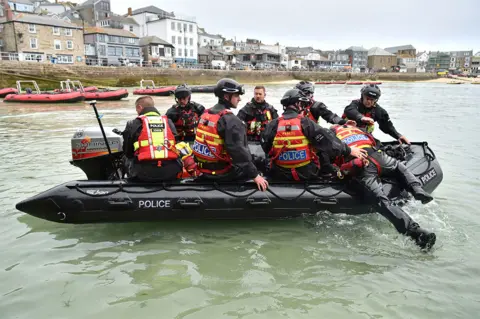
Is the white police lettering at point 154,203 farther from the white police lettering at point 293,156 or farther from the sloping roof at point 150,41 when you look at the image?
the sloping roof at point 150,41

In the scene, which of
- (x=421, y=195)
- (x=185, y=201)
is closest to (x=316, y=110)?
(x=421, y=195)

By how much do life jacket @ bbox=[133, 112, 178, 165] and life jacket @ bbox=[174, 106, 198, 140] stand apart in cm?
197

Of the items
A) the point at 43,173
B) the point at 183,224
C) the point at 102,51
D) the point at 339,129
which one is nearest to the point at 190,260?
the point at 183,224

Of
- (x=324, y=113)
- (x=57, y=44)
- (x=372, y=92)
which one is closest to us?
(x=372, y=92)

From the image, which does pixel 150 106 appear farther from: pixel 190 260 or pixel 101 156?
pixel 190 260

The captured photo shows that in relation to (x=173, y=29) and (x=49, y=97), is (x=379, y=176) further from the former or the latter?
(x=173, y=29)

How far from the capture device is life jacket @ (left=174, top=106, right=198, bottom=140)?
5.91 m

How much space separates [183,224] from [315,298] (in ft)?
6.03

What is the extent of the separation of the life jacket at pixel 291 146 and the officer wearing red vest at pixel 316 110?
1364 mm

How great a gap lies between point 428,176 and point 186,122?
3632mm

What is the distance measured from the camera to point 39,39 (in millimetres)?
36594

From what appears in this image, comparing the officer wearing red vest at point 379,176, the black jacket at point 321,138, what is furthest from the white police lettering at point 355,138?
the black jacket at point 321,138

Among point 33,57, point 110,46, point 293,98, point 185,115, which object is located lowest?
point 185,115

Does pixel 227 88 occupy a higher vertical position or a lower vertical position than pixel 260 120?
higher
